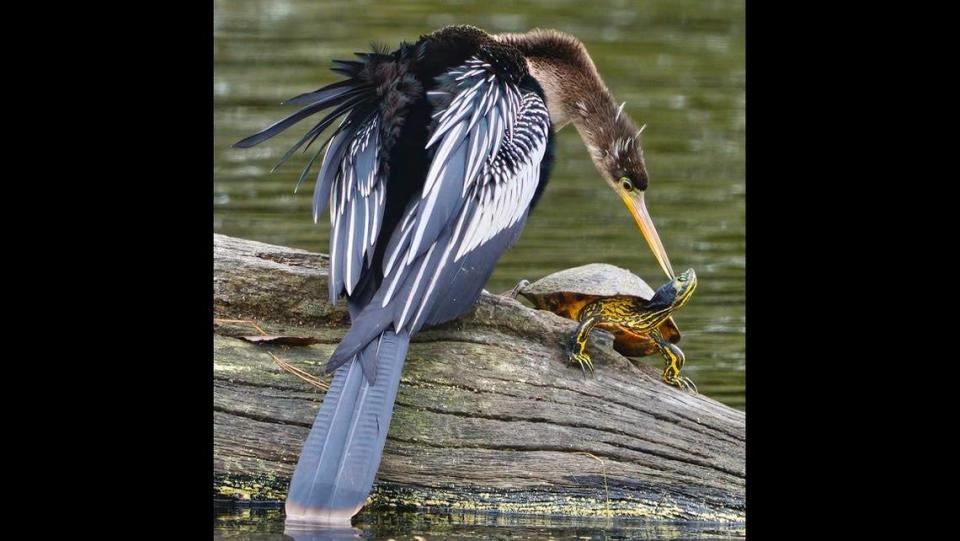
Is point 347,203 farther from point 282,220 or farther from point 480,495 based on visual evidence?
point 282,220

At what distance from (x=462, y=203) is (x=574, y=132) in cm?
373

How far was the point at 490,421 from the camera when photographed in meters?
4.64

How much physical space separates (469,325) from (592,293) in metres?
0.51

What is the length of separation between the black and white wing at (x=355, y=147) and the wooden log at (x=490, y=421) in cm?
28

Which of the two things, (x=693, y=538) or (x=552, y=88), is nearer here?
(x=693, y=538)

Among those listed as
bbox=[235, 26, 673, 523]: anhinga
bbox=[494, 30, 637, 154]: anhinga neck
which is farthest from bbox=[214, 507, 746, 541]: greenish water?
bbox=[494, 30, 637, 154]: anhinga neck

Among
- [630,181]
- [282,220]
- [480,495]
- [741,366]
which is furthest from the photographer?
[282,220]

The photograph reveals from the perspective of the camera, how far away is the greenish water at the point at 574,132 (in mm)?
7320

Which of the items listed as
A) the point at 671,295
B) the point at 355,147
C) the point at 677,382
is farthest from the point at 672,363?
the point at 355,147

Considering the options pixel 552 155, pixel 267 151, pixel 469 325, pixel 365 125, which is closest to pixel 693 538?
pixel 469 325

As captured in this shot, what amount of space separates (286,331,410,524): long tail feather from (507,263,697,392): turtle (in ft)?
2.96

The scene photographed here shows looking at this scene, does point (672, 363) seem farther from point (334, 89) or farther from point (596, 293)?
point (334, 89)

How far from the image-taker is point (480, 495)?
459cm

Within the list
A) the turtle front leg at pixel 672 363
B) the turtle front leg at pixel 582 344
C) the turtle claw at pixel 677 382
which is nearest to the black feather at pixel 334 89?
the turtle front leg at pixel 582 344
